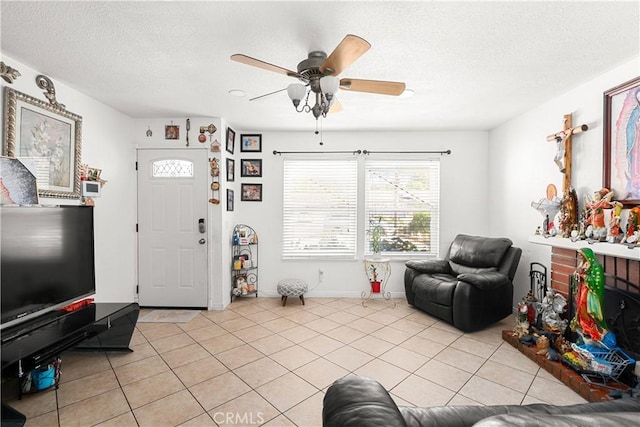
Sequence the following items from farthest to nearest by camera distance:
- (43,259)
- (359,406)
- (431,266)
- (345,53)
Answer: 1. (431,266)
2. (43,259)
3. (345,53)
4. (359,406)

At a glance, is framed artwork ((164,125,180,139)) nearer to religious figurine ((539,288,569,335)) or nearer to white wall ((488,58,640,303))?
white wall ((488,58,640,303))

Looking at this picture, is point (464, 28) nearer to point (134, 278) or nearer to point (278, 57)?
point (278, 57)

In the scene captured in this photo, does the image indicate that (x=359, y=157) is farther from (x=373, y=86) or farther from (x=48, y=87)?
(x=48, y=87)

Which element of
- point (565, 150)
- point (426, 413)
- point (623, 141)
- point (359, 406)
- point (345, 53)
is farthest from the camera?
point (565, 150)

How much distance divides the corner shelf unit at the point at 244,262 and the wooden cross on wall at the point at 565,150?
12.3ft

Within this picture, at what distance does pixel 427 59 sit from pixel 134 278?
4129 mm

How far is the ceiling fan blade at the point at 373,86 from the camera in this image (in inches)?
75.3

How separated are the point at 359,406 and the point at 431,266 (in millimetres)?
3159

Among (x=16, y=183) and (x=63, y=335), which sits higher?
(x=16, y=183)

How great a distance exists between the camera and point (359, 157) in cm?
434

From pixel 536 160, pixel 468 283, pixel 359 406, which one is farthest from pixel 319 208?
pixel 359 406

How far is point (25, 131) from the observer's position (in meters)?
2.33

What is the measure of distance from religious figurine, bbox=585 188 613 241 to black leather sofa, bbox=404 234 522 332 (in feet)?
3.33

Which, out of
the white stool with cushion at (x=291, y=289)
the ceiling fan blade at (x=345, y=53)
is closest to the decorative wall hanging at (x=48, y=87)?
the ceiling fan blade at (x=345, y=53)
